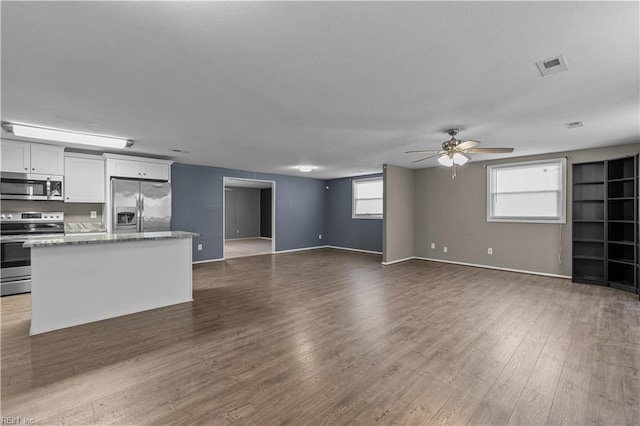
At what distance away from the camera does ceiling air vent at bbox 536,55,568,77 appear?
6.98 feet

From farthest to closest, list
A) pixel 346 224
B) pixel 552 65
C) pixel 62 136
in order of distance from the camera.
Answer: pixel 346 224, pixel 62 136, pixel 552 65

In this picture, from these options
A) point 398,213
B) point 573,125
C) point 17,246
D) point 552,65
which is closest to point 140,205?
point 17,246

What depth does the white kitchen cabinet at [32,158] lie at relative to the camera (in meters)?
4.43

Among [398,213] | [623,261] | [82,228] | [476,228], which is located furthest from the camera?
[398,213]

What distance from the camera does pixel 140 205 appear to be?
5.64 m

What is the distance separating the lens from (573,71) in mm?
2309

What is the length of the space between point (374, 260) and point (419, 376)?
5.28 meters

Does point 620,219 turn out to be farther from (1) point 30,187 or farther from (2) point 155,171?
(1) point 30,187

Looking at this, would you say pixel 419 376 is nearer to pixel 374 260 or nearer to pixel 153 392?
pixel 153 392

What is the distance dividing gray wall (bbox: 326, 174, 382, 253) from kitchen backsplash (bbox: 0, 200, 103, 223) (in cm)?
631

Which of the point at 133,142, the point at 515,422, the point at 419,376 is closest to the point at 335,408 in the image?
the point at 419,376

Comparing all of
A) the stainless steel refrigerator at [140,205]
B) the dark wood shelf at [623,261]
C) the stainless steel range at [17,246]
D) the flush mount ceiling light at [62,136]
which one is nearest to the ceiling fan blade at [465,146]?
the dark wood shelf at [623,261]

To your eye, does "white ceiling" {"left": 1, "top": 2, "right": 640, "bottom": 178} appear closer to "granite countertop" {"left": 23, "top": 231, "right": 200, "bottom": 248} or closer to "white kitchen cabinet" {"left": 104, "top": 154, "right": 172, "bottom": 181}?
"granite countertop" {"left": 23, "top": 231, "right": 200, "bottom": 248}

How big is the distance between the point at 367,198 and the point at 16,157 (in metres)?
7.56
